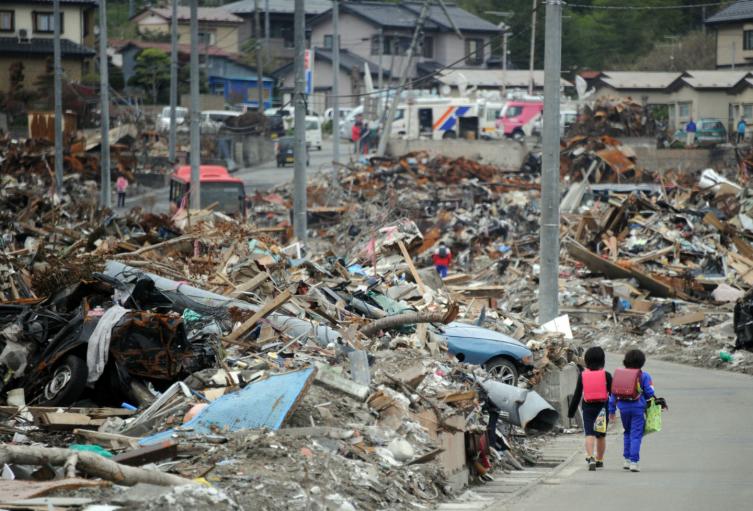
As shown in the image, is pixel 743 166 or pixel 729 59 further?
pixel 729 59

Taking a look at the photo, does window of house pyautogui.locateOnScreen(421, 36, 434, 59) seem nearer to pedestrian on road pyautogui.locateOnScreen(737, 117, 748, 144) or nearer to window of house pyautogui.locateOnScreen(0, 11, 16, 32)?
window of house pyautogui.locateOnScreen(0, 11, 16, 32)

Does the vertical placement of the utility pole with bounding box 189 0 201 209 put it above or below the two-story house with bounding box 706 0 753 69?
below

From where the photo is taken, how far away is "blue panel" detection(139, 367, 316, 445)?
34.0 ft

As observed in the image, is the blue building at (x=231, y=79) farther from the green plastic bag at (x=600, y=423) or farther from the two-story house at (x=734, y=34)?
the green plastic bag at (x=600, y=423)

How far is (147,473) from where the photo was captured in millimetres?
8680

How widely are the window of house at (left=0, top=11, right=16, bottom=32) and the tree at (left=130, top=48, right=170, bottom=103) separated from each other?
28.5 ft

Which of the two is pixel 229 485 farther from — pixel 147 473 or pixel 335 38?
pixel 335 38

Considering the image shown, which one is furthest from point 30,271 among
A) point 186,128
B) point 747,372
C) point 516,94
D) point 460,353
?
point 516,94

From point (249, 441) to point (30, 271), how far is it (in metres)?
9.70

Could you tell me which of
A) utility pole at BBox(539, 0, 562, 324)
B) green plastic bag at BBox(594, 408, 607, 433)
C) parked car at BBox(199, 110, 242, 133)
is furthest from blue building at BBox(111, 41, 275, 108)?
green plastic bag at BBox(594, 408, 607, 433)

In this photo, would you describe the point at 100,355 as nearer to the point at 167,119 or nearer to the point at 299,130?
the point at 299,130

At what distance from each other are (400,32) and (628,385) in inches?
3217

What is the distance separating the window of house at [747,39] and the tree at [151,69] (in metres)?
35.8

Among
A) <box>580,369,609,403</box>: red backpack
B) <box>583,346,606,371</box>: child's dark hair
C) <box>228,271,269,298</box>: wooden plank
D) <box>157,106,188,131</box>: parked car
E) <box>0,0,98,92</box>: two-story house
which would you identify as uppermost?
<box>0,0,98,92</box>: two-story house
